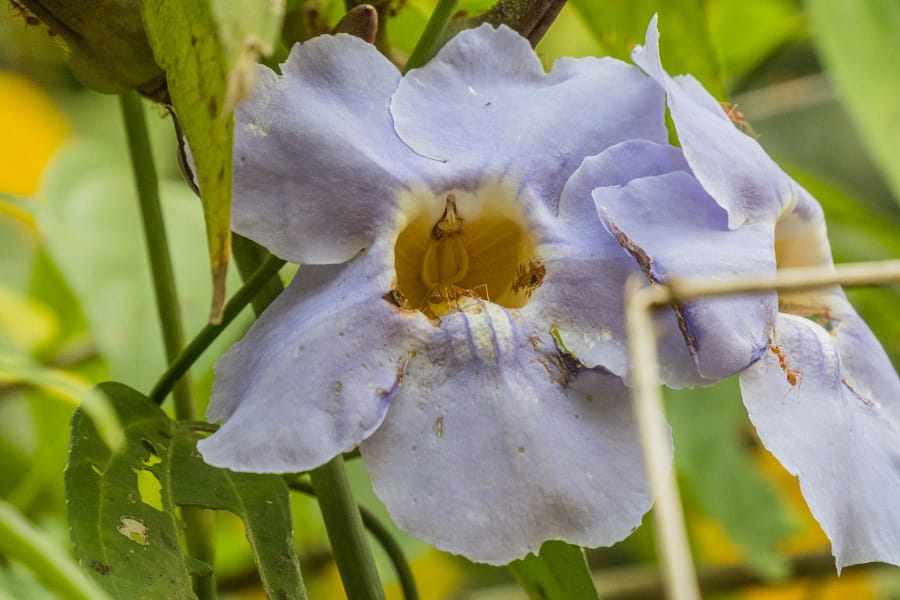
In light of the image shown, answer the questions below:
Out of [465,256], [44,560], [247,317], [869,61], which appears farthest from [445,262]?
[247,317]

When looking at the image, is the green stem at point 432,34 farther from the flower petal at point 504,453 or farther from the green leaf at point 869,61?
the green leaf at point 869,61

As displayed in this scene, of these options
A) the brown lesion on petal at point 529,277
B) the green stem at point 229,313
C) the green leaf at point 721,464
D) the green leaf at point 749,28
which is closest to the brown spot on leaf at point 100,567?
the green stem at point 229,313

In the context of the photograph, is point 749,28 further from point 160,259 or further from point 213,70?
point 213,70

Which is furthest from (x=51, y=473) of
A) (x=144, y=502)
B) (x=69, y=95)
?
(x=69, y=95)

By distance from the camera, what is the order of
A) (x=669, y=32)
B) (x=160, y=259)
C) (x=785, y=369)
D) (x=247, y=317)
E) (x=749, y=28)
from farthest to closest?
(x=749, y=28), (x=247, y=317), (x=669, y=32), (x=160, y=259), (x=785, y=369)

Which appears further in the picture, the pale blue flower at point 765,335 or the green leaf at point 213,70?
the pale blue flower at point 765,335

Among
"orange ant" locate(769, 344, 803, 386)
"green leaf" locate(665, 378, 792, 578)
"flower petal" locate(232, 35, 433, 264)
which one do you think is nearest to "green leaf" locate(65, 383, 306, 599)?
"flower petal" locate(232, 35, 433, 264)
